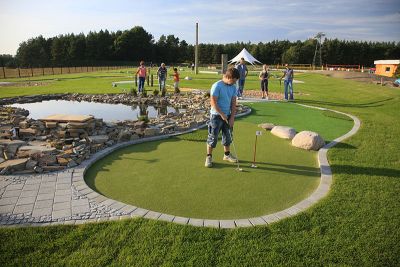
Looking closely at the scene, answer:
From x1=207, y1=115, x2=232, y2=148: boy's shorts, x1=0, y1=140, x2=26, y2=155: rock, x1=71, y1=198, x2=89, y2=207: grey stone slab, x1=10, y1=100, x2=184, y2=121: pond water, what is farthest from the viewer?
x1=10, y1=100, x2=184, y2=121: pond water

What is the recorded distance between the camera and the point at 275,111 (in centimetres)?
1095

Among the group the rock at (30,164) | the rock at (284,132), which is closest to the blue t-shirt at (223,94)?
the rock at (284,132)

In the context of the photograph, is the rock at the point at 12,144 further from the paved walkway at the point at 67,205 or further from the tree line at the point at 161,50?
the tree line at the point at 161,50

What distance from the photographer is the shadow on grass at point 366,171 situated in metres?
5.02

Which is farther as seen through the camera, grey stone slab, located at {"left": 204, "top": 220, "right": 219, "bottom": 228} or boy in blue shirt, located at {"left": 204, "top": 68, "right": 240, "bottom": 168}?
boy in blue shirt, located at {"left": 204, "top": 68, "right": 240, "bottom": 168}

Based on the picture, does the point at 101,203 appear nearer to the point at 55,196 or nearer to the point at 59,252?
the point at 55,196

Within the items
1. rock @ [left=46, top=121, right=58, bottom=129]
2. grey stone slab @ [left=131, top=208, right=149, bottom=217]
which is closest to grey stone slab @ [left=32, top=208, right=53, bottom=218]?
grey stone slab @ [left=131, top=208, right=149, bottom=217]

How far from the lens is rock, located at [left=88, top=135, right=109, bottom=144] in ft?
21.0

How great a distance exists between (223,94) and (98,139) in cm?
306

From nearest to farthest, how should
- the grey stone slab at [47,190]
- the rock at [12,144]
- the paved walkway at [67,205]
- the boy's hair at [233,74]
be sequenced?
1. the paved walkway at [67,205]
2. the grey stone slab at [47,190]
3. the boy's hair at [233,74]
4. the rock at [12,144]

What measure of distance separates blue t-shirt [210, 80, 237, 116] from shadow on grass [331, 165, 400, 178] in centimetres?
218

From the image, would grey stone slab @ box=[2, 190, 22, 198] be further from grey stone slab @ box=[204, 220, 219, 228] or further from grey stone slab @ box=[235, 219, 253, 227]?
grey stone slab @ box=[235, 219, 253, 227]

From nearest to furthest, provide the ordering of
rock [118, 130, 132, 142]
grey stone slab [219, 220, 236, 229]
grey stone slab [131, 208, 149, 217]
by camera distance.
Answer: grey stone slab [219, 220, 236, 229] → grey stone slab [131, 208, 149, 217] → rock [118, 130, 132, 142]

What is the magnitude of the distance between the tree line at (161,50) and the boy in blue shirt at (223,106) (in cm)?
5452
